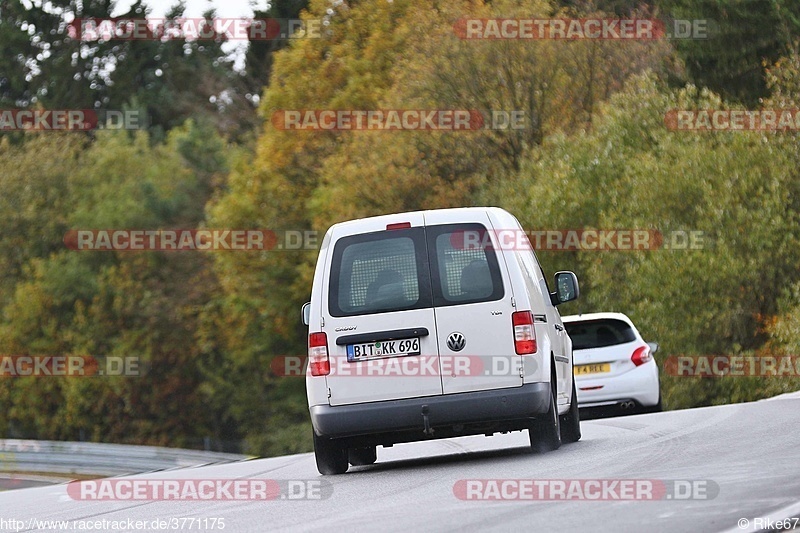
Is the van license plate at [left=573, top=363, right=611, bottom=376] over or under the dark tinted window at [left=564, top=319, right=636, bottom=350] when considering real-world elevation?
under

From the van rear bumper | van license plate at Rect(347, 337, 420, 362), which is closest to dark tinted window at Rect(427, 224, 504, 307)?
van license plate at Rect(347, 337, 420, 362)

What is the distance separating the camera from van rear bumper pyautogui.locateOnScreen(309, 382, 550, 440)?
1193 cm

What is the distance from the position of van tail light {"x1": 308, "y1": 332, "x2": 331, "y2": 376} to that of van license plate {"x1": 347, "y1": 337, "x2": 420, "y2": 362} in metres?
0.28

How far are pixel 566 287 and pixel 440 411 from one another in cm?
205

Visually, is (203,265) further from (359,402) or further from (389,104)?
(359,402)

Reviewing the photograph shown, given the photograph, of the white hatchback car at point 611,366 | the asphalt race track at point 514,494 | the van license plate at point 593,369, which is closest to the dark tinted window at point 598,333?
the white hatchback car at point 611,366

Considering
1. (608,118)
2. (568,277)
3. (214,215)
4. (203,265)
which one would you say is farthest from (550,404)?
(203,265)

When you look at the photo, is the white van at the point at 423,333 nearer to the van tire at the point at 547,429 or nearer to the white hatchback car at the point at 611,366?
the van tire at the point at 547,429

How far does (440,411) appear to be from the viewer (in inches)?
470

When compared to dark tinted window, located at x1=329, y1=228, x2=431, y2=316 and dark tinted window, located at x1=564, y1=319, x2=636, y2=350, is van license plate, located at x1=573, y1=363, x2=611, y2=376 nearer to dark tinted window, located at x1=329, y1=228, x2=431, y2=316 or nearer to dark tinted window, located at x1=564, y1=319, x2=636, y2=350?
dark tinted window, located at x1=564, y1=319, x2=636, y2=350

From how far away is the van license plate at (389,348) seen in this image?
12016 millimetres

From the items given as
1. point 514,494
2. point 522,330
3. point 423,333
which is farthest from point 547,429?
point 514,494

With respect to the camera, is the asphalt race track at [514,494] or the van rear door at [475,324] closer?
the asphalt race track at [514,494]

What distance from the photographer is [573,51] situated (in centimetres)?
4216
